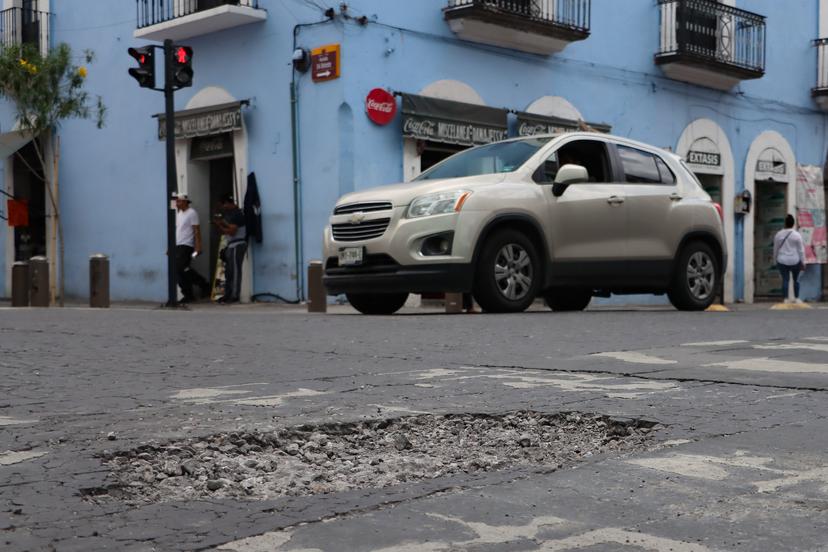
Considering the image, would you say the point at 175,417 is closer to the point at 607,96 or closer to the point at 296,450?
the point at 296,450

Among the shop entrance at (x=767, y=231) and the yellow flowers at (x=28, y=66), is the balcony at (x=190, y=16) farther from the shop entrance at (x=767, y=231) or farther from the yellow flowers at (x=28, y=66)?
the shop entrance at (x=767, y=231)

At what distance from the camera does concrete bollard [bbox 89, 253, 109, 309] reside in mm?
14773

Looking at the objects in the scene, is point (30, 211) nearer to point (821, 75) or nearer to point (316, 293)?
point (316, 293)

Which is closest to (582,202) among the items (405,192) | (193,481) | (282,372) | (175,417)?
(405,192)

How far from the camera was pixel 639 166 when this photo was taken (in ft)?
37.1

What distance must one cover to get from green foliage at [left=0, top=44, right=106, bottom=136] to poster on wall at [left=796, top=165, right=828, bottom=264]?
14.5 metres

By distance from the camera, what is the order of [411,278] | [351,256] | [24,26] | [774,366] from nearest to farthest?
[774,366], [411,278], [351,256], [24,26]

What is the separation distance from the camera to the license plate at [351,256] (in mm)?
9992

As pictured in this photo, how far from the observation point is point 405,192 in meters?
9.94

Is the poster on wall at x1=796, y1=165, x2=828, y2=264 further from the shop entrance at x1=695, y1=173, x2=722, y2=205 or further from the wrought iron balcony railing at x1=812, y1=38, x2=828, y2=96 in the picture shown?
the shop entrance at x1=695, y1=173, x2=722, y2=205

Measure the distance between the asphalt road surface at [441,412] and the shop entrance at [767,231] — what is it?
629 inches

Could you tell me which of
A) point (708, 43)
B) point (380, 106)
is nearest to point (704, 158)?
point (708, 43)

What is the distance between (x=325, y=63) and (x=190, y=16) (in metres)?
2.51

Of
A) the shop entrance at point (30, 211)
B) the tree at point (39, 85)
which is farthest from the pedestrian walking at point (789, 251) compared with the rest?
the shop entrance at point (30, 211)
